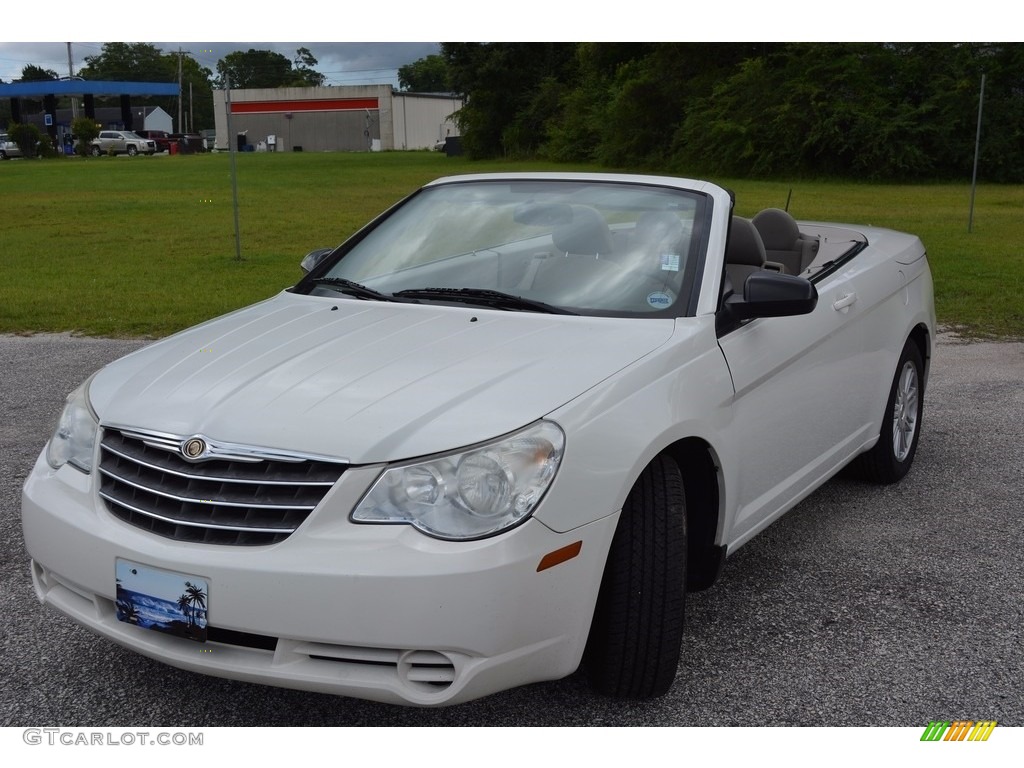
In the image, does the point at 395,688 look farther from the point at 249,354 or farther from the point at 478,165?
the point at 478,165

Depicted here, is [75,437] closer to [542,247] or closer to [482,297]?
[482,297]

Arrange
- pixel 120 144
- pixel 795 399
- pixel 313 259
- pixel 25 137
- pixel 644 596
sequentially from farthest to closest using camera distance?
1. pixel 120 144
2. pixel 25 137
3. pixel 313 259
4. pixel 795 399
5. pixel 644 596

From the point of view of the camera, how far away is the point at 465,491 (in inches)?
103

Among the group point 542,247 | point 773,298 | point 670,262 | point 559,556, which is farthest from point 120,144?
point 559,556

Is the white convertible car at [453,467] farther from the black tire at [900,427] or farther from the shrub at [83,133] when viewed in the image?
the shrub at [83,133]

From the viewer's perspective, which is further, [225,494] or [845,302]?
[845,302]

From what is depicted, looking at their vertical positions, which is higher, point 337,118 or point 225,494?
point 337,118

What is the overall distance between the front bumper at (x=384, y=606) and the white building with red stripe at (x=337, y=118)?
327ft

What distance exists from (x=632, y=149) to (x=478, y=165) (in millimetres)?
11683

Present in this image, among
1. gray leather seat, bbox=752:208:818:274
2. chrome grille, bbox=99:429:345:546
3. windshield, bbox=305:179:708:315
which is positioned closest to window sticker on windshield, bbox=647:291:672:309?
windshield, bbox=305:179:708:315

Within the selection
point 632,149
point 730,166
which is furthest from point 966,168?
point 632,149
